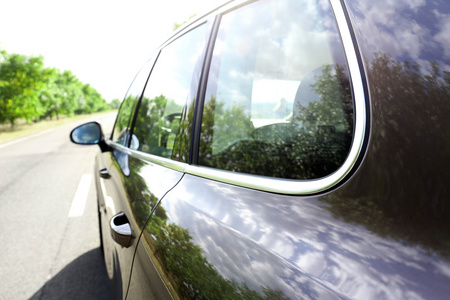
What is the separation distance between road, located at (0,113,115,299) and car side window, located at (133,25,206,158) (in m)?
1.33

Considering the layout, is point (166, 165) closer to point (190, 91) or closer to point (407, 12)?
point (190, 91)

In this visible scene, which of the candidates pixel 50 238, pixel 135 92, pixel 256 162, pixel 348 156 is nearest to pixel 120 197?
pixel 256 162

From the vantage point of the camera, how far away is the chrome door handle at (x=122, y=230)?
4.70 feet

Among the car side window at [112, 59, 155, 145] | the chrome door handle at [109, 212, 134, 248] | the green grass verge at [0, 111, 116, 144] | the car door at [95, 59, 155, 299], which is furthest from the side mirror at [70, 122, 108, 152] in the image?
the green grass verge at [0, 111, 116, 144]

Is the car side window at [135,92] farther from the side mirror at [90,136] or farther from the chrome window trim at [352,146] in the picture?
the chrome window trim at [352,146]

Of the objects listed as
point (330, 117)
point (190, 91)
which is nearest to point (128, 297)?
point (190, 91)

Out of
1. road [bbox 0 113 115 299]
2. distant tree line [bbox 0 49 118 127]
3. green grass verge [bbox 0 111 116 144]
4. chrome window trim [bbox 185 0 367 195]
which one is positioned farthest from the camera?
distant tree line [bbox 0 49 118 127]

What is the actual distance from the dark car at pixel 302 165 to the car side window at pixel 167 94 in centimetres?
3

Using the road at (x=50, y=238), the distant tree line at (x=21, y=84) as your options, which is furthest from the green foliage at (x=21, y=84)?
the road at (x=50, y=238)

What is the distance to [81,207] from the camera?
5145 mm

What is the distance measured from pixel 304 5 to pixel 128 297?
1.29 metres

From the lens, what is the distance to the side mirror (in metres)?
2.88

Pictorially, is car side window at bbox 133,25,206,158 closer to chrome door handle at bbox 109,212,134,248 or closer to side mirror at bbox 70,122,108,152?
chrome door handle at bbox 109,212,134,248

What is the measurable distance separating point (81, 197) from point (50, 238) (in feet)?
6.68
